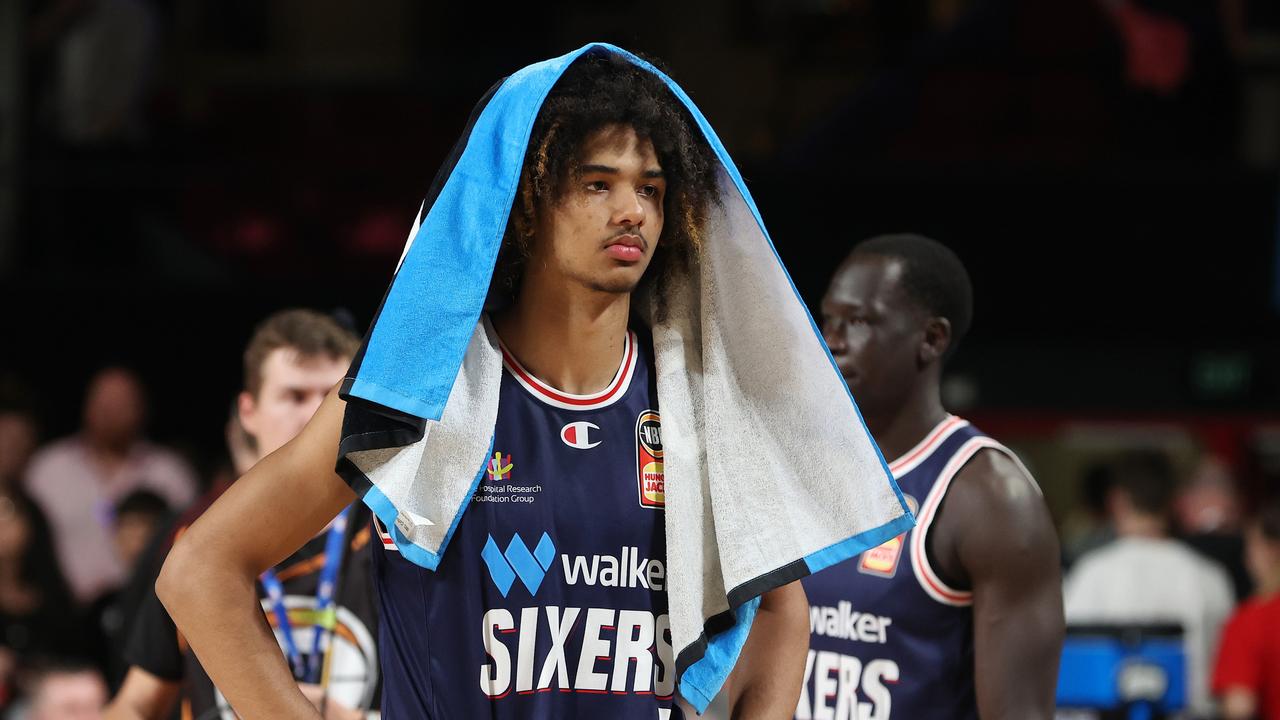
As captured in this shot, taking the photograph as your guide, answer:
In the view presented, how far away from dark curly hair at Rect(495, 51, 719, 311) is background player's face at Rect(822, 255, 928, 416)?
1.12 m

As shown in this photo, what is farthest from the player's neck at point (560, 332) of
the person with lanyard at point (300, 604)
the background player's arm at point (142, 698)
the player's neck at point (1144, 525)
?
the player's neck at point (1144, 525)

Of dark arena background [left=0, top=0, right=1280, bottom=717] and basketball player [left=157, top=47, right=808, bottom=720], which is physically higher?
dark arena background [left=0, top=0, right=1280, bottom=717]

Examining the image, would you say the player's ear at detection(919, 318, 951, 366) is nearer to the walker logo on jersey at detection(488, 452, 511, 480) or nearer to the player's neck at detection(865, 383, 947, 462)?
the player's neck at detection(865, 383, 947, 462)

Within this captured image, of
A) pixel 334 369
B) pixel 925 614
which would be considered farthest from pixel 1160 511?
pixel 334 369

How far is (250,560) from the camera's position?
203 cm

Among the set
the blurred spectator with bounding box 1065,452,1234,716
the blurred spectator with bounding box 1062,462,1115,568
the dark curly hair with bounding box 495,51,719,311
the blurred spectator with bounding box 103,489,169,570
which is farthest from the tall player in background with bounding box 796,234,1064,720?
the blurred spectator with bounding box 1062,462,1115,568

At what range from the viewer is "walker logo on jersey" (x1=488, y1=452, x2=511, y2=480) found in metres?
2.16

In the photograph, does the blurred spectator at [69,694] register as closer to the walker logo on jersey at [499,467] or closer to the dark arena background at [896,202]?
the dark arena background at [896,202]

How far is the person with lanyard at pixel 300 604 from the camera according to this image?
306cm

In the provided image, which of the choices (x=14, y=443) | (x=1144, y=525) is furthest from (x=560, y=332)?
(x=14, y=443)

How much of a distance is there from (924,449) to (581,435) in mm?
1232

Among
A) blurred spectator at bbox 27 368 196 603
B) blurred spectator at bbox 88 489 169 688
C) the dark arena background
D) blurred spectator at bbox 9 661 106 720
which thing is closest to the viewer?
blurred spectator at bbox 9 661 106 720

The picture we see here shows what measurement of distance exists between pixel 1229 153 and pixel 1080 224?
5.28ft

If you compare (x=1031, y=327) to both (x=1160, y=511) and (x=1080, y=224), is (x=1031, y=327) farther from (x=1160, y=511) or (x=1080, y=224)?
(x=1160, y=511)
